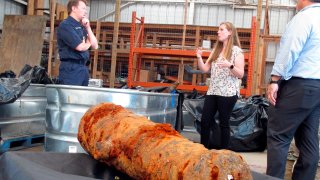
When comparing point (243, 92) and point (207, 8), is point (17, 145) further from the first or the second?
point (207, 8)

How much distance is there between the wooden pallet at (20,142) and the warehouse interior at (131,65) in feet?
0.04

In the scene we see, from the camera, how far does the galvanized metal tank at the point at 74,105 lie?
2887 millimetres

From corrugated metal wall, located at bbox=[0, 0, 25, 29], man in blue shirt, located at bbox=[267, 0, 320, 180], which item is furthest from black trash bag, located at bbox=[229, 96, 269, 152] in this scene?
corrugated metal wall, located at bbox=[0, 0, 25, 29]

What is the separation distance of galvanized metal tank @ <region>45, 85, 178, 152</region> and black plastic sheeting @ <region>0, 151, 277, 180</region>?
103 centimetres

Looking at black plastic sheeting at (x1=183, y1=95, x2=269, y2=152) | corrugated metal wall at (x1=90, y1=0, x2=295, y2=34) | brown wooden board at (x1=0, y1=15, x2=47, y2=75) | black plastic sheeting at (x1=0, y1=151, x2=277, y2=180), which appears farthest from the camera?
corrugated metal wall at (x1=90, y1=0, x2=295, y2=34)

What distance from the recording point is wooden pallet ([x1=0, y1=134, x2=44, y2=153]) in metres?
4.22

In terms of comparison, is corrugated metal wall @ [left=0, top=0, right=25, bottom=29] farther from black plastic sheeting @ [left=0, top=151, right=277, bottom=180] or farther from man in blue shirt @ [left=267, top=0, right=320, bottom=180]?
black plastic sheeting @ [left=0, top=151, right=277, bottom=180]

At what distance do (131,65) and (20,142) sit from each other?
4.88m

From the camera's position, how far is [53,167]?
1.64m

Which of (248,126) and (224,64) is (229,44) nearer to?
(224,64)

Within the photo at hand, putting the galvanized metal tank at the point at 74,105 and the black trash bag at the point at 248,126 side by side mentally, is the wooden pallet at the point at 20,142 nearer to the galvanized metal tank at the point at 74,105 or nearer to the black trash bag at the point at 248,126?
the galvanized metal tank at the point at 74,105

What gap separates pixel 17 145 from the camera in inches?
181

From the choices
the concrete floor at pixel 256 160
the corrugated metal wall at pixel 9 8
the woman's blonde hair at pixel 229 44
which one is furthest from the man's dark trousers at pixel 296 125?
the corrugated metal wall at pixel 9 8

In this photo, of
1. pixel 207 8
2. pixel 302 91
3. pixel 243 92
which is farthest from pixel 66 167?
pixel 207 8
